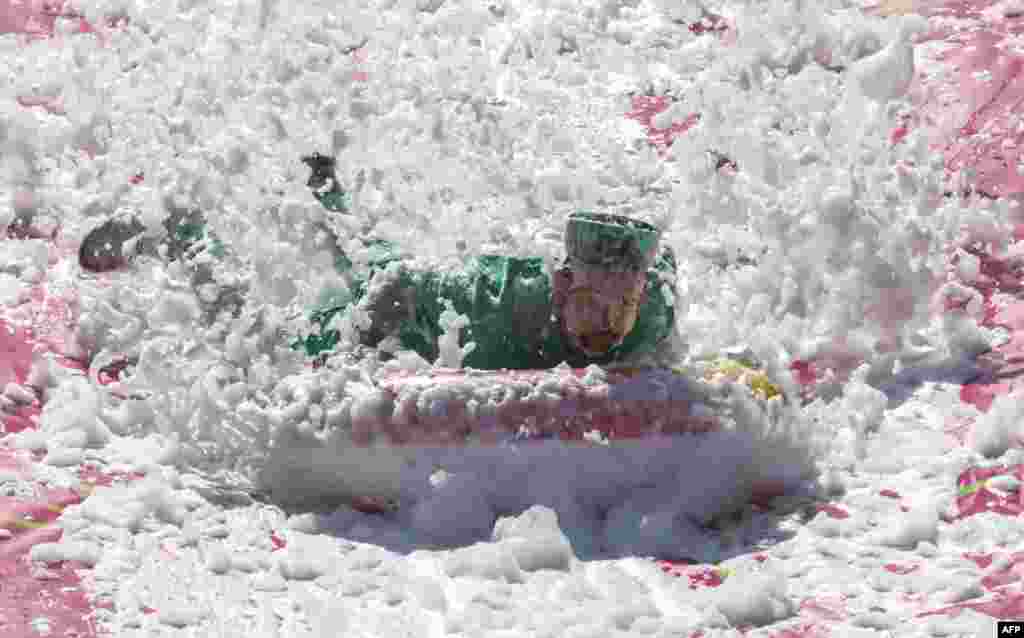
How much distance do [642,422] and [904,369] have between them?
1005 millimetres

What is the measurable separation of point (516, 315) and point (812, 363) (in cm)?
99

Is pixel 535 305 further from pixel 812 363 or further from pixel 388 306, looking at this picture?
pixel 812 363

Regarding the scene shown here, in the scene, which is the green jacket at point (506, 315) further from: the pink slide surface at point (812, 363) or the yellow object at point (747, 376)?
the pink slide surface at point (812, 363)

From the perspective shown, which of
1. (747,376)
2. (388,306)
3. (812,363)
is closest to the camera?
(747,376)

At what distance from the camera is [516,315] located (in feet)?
11.7

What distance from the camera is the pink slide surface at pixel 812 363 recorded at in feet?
8.65

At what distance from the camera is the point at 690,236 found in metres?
4.89

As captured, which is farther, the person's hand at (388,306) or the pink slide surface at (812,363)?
the person's hand at (388,306)

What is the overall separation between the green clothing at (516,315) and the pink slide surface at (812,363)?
2.03 ft

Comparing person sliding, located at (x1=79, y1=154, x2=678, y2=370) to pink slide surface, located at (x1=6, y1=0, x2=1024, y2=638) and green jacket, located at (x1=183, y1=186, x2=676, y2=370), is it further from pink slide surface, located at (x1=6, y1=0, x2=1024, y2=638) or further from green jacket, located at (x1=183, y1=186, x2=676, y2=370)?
pink slide surface, located at (x1=6, y1=0, x2=1024, y2=638)

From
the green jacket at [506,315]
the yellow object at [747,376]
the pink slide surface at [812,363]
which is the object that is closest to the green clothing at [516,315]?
the green jacket at [506,315]

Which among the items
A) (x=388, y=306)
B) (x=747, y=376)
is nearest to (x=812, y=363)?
(x=747, y=376)

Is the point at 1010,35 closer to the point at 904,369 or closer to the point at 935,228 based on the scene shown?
the point at 935,228

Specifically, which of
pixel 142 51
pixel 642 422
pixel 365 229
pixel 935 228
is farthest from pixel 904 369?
pixel 142 51
